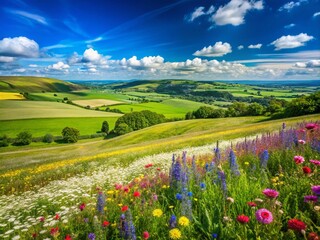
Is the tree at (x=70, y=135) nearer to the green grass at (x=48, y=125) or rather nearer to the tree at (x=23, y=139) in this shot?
the green grass at (x=48, y=125)

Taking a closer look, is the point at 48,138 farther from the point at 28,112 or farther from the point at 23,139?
the point at 28,112

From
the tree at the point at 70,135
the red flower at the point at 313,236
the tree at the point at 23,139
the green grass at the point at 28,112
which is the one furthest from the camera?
the green grass at the point at 28,112

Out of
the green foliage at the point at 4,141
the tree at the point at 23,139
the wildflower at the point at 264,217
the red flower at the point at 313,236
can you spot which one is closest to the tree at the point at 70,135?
the tree at the point at 23,139

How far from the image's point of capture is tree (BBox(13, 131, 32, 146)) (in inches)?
2995

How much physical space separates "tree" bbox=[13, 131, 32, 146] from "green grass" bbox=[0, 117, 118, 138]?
5.32m

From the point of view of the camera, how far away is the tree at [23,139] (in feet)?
250

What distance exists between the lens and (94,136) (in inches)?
3469

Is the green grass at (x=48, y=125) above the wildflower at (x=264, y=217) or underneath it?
underneath

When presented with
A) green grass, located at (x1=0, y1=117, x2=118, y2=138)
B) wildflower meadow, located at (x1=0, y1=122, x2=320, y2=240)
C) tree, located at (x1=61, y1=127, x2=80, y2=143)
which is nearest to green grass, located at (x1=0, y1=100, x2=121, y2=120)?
green grass, located at (x1=0, y1=117, x2=118, y2=138)

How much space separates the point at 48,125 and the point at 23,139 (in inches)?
718

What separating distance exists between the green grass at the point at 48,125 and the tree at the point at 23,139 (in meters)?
5.32

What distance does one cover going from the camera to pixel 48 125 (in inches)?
3706

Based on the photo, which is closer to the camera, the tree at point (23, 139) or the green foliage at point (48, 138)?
the tree at point (23, 139)

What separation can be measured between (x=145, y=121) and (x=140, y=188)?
87.6 metres
